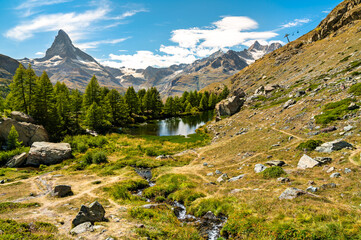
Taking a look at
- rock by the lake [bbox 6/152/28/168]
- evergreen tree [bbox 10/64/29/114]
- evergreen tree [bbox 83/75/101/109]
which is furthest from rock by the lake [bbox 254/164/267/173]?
evergreen tree [bbox 83/75/101/109]

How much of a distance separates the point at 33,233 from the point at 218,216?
13.9m

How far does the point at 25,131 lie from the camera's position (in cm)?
4481

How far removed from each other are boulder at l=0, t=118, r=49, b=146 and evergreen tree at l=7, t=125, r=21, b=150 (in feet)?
7.14

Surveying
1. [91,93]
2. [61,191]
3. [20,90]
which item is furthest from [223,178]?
[91,93]

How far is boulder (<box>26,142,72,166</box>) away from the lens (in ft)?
122

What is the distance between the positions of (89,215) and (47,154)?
32145 millimetres

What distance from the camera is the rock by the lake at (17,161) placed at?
3484 centimetres

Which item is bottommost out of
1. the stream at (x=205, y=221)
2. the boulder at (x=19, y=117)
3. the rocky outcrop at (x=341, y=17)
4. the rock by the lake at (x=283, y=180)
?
the stream at (x=205, y=221)

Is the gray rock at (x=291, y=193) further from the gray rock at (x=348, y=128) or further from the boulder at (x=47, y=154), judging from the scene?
the boulder at (x=47, y=154)

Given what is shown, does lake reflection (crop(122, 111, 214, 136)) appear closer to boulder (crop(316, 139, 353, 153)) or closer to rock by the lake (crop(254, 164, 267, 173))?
rock by the lake (crop(254, 164, 267, 173))

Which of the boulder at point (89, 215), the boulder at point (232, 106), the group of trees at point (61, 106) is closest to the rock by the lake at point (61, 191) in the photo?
the boulder at point (89, 215)

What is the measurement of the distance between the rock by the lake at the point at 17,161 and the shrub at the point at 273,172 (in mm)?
43780

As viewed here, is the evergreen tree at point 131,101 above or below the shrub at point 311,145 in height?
above

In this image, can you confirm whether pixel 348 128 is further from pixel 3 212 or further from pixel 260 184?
pixel 3 212
